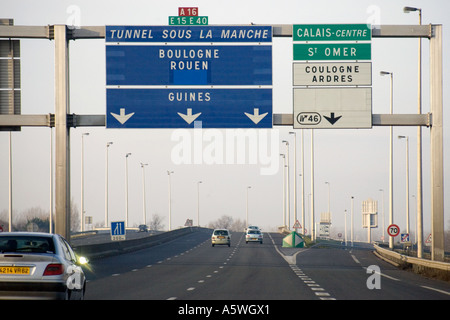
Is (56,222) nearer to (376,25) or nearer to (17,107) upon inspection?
(17,107)

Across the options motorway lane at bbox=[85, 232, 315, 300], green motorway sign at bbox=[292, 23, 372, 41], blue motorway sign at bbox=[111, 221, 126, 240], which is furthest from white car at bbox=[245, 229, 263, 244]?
green motorway sign at bbox=[292, 23, 372, 41]

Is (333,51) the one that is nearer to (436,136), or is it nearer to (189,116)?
(436,136)

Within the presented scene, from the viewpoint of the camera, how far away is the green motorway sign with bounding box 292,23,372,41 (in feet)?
102

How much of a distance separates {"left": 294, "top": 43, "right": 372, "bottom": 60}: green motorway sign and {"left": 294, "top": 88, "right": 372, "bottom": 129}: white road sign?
1.19 metres

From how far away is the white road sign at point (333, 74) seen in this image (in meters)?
31.3

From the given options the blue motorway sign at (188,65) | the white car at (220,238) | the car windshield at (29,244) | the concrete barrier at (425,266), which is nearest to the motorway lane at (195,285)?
the car windshield at (29,244)

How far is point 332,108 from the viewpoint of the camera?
31094 mm

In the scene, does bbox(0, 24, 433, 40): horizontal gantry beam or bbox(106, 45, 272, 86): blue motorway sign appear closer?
bbox(0, 24, 433, 40): horizontal gantry beam

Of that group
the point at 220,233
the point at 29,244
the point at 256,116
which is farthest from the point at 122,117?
the point at 220,233

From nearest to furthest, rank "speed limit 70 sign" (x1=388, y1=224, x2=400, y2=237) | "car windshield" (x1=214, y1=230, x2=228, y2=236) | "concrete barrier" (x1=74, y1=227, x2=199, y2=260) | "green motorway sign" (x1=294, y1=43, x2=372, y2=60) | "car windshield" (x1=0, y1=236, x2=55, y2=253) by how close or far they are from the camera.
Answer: "car windshield" (x1=0, y1=236, x2=55, y2=253)
"green motorway sign" (x1=294, y1=43, x2=372, y2=60)
"concrete barrier" (x1=74, y1=227, x2=199, y2=260)
"speed limit 70 sign" (x1=388, y1=224, x2=400, y2=237)
"car windshield" (x1=214, y1=230, x2=228, y2=236)

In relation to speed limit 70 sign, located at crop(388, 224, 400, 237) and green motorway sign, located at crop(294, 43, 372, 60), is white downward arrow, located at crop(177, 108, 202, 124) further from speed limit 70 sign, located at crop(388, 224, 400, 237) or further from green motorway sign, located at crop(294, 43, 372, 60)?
speed limit 70 sign, located at crop(388, 224, 400, 237)

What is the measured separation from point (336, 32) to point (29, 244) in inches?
712

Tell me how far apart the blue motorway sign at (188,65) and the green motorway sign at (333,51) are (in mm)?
1346
